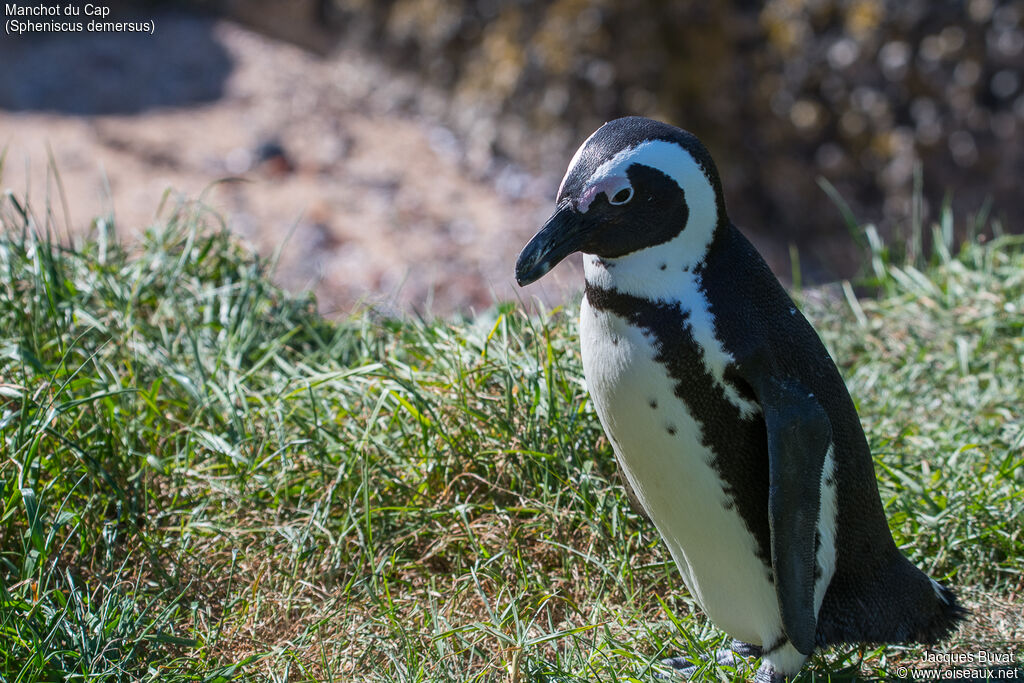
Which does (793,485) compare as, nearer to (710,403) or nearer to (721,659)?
(710,403)

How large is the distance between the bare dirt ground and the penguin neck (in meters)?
3.84

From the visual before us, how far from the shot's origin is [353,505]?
2518mm

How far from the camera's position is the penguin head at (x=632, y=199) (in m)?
1.81

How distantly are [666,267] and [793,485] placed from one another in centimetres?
46

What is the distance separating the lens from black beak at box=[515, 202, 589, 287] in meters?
1.84

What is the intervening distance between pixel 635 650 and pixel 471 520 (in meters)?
0.55

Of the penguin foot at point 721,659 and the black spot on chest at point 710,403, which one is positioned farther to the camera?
the penguin foot at point 721,659

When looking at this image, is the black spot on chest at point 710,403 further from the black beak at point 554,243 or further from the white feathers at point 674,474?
the black beak at point 554,243

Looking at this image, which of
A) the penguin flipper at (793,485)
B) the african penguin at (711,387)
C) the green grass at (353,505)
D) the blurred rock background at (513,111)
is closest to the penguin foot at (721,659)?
the green grass at (353,505)

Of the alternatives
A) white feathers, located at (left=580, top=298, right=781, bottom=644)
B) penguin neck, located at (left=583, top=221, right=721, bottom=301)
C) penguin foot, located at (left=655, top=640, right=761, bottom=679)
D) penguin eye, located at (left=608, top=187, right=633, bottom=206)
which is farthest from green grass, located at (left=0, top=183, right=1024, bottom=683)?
penguin eye, located at (left=608, top=187, right=633, bottom=206)

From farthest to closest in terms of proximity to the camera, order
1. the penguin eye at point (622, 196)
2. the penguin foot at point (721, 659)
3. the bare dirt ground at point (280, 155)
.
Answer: the bare dirt ground at point (280, 155) → the penguin foot at point (721, 659) → the penguin eye at point (622, 196)

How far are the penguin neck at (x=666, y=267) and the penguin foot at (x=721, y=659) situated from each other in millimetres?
803

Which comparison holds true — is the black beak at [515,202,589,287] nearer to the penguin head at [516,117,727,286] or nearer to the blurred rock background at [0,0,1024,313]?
the penguin head at [516,117,727,286]

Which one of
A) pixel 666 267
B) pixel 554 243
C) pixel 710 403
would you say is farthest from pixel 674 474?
pixel 554 243
